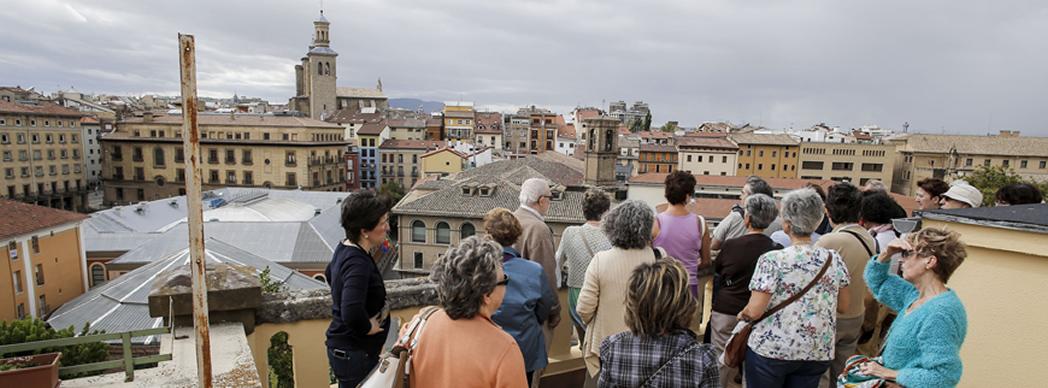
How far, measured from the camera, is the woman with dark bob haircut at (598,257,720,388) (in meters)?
2.41

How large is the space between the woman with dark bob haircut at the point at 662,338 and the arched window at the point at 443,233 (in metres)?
29.8

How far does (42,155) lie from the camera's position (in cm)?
5569

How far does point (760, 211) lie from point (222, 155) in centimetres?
6805

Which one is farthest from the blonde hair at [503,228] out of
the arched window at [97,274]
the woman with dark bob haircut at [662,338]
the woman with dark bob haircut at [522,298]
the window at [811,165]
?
the window at [811,165]

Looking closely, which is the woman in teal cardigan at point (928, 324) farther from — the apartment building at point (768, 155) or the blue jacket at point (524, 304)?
the apartment building at point (768, 155)

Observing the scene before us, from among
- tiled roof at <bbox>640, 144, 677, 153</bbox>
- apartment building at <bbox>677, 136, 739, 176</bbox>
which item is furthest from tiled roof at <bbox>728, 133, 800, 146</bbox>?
tiled roof at <bbox>640, 144, 677, 153</bbox>

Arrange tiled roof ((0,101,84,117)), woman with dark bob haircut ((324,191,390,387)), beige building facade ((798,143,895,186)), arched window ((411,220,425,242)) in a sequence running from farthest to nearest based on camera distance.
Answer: beige building facade ((798,143,895,186)) < tiled roof ((0,101,84,117)) < arched window ((411,220,425,242)) < woman with dark bob haircut ((324,191,390,387))

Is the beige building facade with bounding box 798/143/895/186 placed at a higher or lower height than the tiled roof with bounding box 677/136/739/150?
lower

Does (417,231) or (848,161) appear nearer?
(417,231)

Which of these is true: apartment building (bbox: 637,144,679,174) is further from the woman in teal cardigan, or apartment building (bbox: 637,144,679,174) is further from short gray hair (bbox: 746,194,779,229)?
the woman in teal cardigan

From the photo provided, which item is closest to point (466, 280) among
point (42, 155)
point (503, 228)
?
point (503, 228)

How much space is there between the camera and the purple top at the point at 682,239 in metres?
4.26

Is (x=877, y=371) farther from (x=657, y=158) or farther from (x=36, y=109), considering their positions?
(x=36, y=109)

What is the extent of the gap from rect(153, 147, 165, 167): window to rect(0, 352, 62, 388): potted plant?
70.4m
